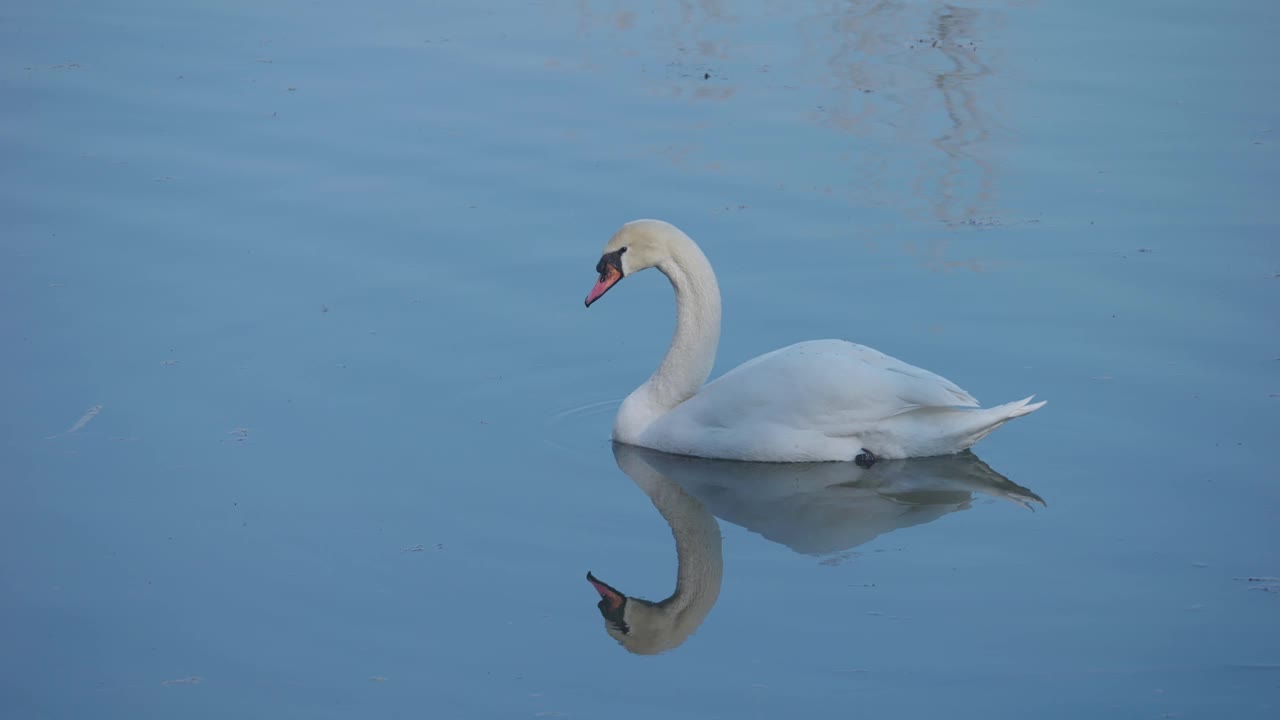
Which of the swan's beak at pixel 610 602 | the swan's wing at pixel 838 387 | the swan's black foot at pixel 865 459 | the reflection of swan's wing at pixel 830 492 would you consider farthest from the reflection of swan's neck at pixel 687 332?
the swan's beak at pixel 610 602

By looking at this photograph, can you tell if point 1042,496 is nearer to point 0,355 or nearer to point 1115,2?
point 0,355

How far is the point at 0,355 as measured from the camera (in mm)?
8023

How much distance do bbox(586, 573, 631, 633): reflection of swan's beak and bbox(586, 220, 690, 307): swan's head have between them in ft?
6.09

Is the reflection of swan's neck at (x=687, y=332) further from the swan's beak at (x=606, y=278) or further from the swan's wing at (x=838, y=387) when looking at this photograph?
the swan's wing at (x=838, y=387)

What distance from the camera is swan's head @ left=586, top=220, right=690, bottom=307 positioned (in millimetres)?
7691

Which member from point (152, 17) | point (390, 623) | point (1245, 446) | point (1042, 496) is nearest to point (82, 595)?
point (390, 623)

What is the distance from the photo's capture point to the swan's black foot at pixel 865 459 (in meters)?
7.25

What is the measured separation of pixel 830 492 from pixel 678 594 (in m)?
1.17

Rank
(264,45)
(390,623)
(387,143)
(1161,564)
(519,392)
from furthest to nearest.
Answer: (264,45) < (387,143) < (519,392) < (1161,564) < (390,623)

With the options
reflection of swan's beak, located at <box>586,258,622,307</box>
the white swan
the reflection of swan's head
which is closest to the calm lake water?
the reflection of swan's head

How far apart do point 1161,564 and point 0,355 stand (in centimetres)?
543

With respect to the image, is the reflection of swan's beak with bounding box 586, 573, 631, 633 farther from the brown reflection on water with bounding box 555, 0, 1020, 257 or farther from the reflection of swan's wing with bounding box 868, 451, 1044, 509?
the brown reflection on water with bounding box 555, 0, 1020, 257

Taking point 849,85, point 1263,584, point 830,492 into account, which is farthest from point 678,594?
point 849,85

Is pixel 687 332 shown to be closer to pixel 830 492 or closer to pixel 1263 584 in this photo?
pixel 830 492
